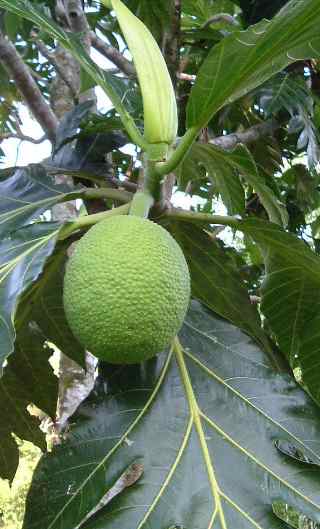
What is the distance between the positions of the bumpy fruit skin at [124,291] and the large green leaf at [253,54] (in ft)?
0.55

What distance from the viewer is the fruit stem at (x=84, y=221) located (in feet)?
2.57

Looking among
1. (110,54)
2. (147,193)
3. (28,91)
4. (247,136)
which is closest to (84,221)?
(147,193)

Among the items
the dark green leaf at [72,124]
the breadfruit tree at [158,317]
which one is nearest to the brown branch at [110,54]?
the breadfruit tree at [158,317]

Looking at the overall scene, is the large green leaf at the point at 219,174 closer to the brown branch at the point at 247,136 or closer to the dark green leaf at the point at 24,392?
the brown branch at the point at 247,136

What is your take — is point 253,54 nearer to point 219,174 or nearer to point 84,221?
point 84,221

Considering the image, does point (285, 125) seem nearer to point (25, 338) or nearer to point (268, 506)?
point (25, 338)

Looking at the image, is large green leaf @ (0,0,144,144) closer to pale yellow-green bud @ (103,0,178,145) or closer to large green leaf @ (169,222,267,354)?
pale yellow-green bud @ (103,0,178,145)

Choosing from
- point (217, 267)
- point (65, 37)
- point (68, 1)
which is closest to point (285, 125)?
point (68, 1)

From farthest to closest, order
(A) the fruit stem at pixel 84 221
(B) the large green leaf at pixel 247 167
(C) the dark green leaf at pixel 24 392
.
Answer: (B) the large green leaf at pixel 247 167, (C) the dark green leaf at pixel 24 392, (A) the fruit stem at pixel 84 221

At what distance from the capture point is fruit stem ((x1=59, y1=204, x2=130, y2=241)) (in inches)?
30.8

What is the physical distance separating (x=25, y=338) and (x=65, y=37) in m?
0.48

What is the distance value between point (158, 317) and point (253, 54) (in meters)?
0.32

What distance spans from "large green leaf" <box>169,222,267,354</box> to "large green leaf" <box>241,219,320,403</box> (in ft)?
0.11

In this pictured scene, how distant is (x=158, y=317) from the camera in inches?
28.5
